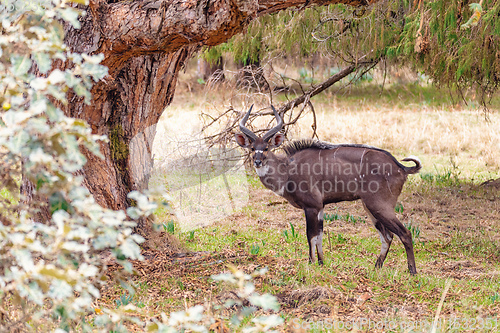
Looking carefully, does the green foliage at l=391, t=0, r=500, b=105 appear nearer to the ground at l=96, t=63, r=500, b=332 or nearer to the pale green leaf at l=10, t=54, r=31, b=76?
the ground at l=96, t=63, r=500, b=332

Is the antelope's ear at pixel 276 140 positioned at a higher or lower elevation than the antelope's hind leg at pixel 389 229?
higher

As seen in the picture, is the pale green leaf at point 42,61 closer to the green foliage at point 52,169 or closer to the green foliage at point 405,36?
the green foliage at point 52,169

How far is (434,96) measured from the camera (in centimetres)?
2305

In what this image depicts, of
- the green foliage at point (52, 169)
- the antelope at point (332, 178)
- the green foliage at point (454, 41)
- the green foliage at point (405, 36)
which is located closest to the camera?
the green foliage at point (52, 169)

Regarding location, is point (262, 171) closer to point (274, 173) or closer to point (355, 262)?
point (274, 173)

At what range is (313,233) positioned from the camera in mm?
6656

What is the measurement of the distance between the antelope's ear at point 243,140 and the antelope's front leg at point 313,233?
1.25m

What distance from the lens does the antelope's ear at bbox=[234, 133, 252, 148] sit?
23.8 ft

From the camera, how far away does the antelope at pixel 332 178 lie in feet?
21.7

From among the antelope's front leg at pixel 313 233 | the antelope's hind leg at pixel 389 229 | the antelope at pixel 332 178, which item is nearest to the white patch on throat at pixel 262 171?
the antelope at pixel 332 178

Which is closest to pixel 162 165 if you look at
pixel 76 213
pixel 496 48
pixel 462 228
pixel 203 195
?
pixel 203 195

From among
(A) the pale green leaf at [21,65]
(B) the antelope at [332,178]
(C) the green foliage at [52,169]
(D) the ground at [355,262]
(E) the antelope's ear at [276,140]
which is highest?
(A) the pale green leaf at [21,65]

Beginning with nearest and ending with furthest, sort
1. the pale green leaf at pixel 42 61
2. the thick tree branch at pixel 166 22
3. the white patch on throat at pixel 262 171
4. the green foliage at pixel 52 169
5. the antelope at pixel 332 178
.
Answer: the green foliage at pixel 52 169, the pale green leaf at pixel 42 61, the thick tree branch at pixel 166 22, the antelope at pixel 332 178, the white patch on throat at pixel 262 171

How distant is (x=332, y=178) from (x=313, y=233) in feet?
2.50
